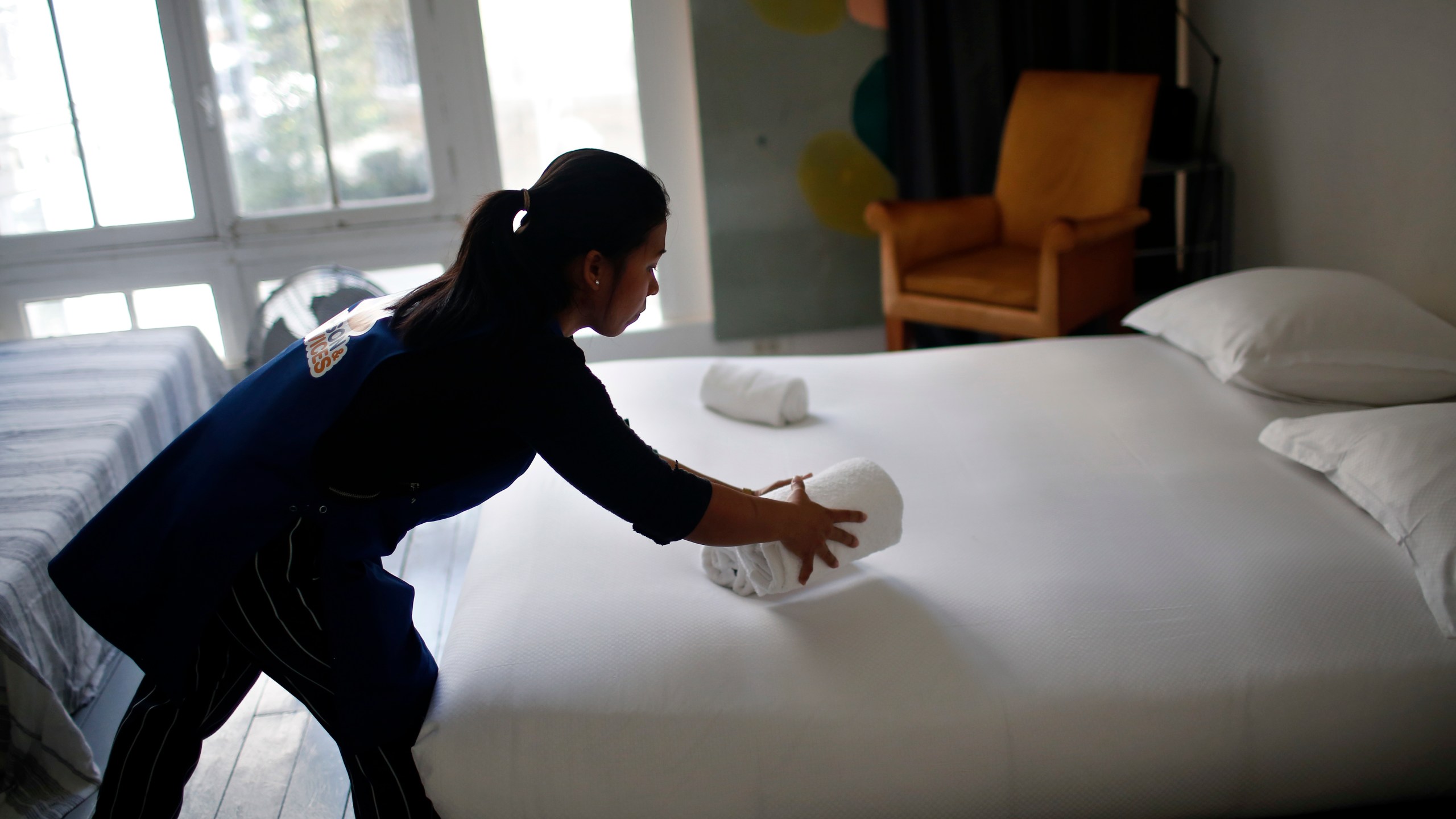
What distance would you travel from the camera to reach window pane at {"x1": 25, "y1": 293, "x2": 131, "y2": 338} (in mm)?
3789

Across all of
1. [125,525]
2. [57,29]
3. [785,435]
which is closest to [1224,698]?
[785,435]

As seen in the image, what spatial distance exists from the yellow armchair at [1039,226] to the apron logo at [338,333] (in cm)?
206

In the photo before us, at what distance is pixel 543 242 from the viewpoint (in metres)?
1.27

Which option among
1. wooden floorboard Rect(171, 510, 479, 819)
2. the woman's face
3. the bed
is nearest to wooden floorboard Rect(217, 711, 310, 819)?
wooden floorboard Rect(171, 510, 479, 819)

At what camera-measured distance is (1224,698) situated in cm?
142

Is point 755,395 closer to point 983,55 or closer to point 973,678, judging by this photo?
point 973,678

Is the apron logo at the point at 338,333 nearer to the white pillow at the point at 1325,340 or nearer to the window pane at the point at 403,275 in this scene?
the white pillow at the point at 1325,340

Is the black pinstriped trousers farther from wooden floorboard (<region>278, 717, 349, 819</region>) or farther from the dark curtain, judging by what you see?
the dark curtain

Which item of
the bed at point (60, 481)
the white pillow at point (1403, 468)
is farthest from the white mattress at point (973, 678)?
the bed at point (60, 481)

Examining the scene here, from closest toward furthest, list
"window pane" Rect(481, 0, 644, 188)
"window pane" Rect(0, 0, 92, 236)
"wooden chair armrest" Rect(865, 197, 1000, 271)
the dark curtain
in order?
1. "wooden chair armrest" Rect(865, 197, 1000, 271)
2. "window pane" Rect(0, 0, 92, 236)
3. the dark curtain
4. "window pane" Rect(481, 0, 644, 188)

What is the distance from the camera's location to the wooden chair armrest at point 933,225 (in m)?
3.36

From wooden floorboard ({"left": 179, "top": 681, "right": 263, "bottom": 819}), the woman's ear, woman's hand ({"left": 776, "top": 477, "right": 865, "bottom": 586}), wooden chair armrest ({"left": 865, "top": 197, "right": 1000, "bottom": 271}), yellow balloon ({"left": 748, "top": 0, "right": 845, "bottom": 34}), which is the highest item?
yellow balloon ({"left": 748, "top": 0, "right": 845, "bottom": 34})

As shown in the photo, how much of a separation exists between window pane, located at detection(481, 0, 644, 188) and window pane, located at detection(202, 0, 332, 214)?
1.93 ft

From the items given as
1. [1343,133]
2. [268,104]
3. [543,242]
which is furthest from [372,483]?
[268,104]
